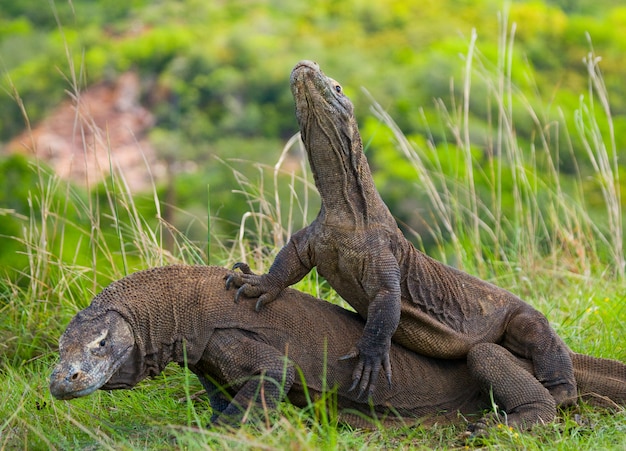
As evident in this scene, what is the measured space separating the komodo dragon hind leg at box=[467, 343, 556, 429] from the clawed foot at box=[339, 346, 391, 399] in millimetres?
567

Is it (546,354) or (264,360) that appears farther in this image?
(546,354)

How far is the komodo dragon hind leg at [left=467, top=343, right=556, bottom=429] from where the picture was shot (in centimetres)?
484

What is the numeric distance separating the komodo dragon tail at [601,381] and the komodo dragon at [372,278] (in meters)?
0.15

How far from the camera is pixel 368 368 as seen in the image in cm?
472

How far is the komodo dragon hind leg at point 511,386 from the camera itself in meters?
4.84

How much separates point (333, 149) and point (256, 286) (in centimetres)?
80

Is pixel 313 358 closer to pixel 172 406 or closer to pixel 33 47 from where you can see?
pixel 172 406

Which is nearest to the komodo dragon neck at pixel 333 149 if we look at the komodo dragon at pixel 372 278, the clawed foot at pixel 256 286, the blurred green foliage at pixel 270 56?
the komodo dragon at pixel 372 278

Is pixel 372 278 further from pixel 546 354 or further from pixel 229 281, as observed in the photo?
pixel 546 354

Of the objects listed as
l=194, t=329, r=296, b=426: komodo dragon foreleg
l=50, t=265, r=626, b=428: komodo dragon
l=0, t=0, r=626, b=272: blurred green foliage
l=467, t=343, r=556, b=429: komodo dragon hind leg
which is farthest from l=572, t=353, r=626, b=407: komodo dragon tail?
l=0, t=0, r=626, b=272: blurred green foliage

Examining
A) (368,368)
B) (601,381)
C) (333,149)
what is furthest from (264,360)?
(601,381)

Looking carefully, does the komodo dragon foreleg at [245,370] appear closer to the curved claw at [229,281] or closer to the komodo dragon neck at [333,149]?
the curved claw at [229,281]

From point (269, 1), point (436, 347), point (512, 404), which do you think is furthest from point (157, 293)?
point (269, 1)

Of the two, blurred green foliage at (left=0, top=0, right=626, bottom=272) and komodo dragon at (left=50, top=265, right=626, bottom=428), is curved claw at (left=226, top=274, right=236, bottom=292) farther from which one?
blurred green foliage at (left=0, top=0, right=626, bottom=272)
